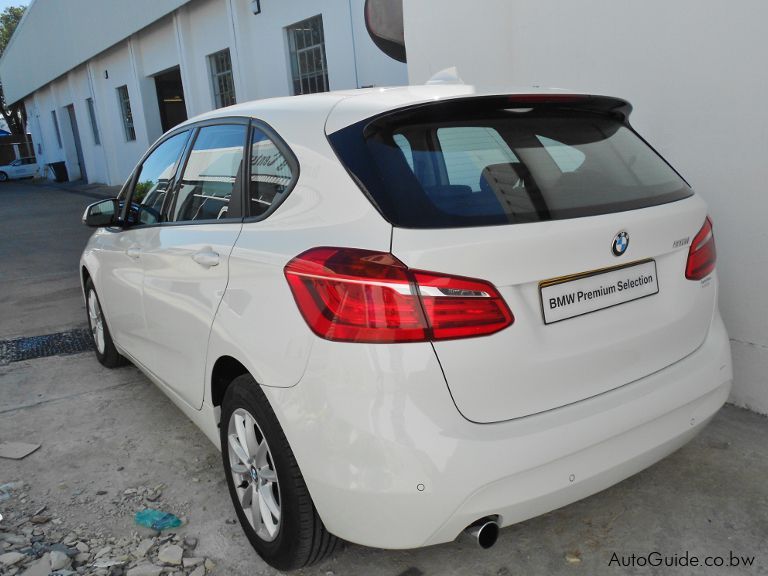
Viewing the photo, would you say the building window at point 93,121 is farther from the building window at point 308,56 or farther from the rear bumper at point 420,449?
the rear bumper at point 420,449

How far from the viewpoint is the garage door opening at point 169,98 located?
2055cm

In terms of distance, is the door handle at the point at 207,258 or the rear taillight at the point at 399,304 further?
the door handle at the point at 207,258

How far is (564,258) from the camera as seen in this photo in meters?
1.97

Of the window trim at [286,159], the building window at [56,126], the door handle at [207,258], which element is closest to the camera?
the window trim at [286,159]

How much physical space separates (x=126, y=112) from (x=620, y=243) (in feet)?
74.8

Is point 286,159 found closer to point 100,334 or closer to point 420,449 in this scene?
point 420,449

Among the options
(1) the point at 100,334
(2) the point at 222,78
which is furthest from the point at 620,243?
(2) the point at 222,78

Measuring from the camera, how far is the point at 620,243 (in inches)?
81.9

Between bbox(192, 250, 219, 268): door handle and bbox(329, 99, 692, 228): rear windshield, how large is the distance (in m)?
0.72

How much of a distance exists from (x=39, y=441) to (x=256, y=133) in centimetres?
227

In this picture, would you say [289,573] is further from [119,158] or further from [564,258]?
[119,158]

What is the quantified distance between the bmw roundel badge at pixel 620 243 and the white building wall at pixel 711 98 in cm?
163

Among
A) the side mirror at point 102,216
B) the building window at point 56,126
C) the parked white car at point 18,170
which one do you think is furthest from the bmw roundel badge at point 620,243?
the parked white car at point 18,170

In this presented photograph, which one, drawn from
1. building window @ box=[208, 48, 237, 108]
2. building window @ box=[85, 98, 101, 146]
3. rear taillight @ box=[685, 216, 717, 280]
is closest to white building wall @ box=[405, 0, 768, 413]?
rear taillight @ box=[685, 216, 717, 280]
